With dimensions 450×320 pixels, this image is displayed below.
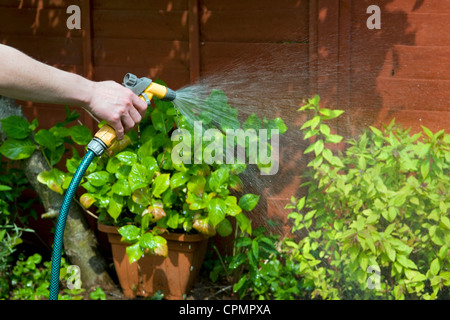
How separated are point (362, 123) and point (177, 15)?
50.9 inches

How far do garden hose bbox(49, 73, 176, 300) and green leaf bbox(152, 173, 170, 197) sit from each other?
977mm

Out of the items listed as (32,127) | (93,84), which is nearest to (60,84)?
(93,84)

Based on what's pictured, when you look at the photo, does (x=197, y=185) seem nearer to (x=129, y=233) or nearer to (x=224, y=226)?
(x=224, y=226)

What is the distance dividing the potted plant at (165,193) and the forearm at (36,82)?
1257 millimetres

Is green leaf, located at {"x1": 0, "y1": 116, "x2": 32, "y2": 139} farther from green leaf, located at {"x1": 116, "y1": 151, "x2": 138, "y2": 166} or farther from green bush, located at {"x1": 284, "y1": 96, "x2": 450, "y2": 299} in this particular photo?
green bush, located at {"x1": 284, "y1": 96, "x2": 450, "y2": 299}

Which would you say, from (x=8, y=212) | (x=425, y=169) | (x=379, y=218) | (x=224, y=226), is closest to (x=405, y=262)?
(x=379, y=218)

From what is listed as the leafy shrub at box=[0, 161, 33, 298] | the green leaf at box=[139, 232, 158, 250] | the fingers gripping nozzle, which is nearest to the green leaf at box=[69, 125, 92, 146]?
the leafy shrub at box=[0, 161, 33, 298]

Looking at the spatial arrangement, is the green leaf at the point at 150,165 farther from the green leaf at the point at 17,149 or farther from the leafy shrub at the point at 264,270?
the green leaf at the point at 17,149

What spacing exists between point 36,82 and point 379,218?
6.12 feet

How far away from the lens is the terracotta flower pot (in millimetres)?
3805

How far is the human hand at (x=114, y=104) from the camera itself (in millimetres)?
2312

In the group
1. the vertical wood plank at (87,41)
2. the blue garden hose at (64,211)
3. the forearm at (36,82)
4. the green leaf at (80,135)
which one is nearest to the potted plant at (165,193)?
the green leaf at (80,135)

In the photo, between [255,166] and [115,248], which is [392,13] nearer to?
[255,166]

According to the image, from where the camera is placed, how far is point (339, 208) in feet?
11.3
